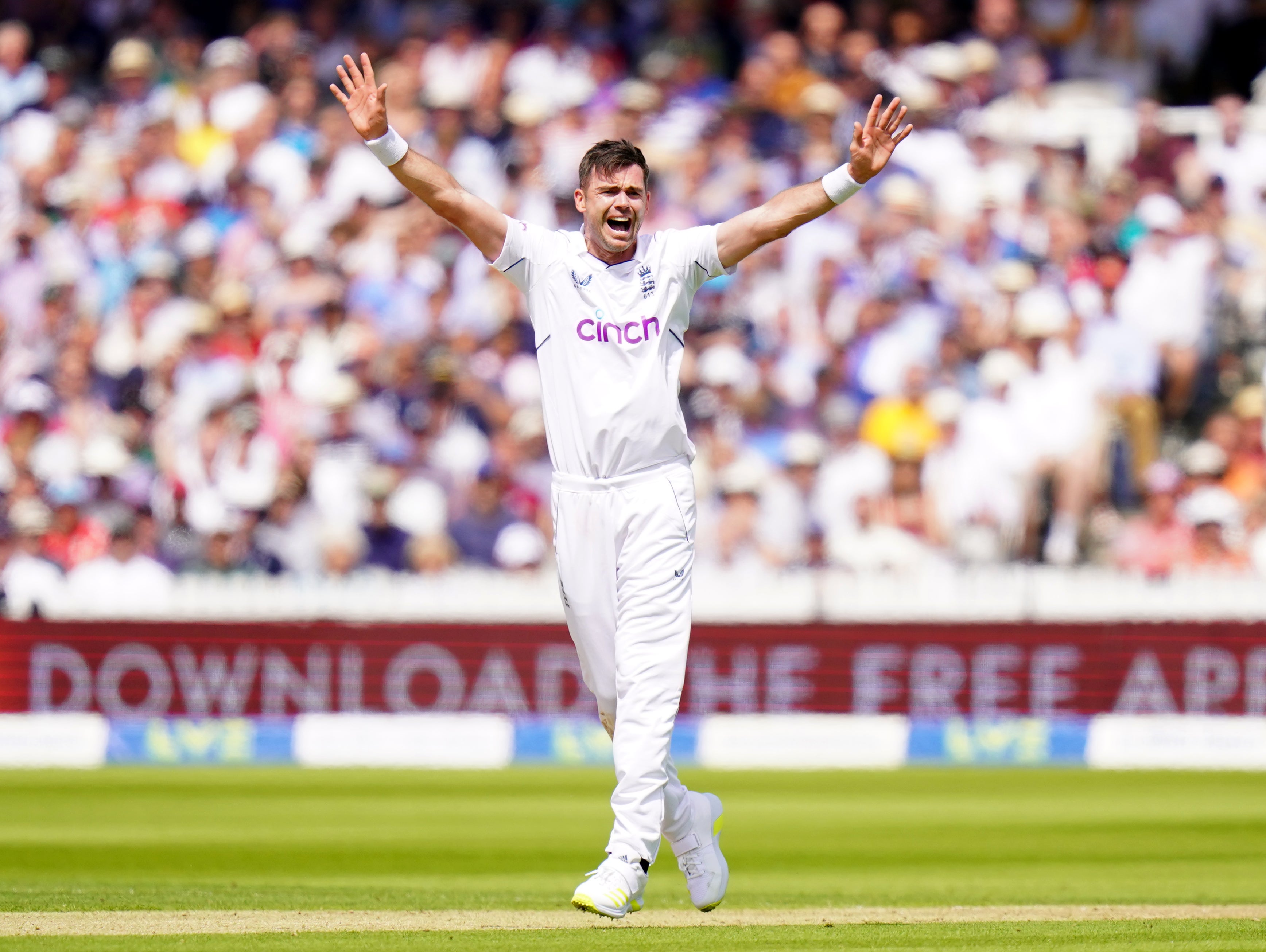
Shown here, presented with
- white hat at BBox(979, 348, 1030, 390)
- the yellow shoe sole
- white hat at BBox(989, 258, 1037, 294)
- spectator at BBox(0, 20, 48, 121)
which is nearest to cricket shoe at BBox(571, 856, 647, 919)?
the yellow shoe sole

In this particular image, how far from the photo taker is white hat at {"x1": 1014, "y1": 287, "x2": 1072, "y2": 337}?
13023 millimetres

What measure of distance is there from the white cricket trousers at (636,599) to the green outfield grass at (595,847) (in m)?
0.42

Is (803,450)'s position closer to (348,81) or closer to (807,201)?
(807,201)

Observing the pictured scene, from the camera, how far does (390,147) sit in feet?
19.0

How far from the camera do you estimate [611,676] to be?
232 inches

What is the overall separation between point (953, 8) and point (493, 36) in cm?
358

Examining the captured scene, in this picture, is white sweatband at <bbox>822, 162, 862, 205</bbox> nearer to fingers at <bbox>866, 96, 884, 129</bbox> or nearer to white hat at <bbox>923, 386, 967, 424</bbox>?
fingers at <bbox>866, 96, 884, 129</bbox>

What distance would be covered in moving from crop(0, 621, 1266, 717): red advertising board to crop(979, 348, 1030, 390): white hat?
1.76 m

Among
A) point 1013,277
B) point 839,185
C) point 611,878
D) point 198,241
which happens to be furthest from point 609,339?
point 198,241

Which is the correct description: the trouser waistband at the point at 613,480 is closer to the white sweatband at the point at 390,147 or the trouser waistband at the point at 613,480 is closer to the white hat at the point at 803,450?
the white sweatband at the point at 390,147

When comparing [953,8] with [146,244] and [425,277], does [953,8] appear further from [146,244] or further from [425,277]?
[146,244]

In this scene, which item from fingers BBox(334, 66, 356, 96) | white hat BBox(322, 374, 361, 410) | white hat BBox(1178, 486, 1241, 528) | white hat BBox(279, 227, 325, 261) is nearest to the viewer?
fingers BBox(334, 66, 356, 96)

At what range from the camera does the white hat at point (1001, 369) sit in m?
12.9

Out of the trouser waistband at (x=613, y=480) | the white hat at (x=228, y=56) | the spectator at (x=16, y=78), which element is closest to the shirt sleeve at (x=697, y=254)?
the trouser waistband at (x=613, y=480)
